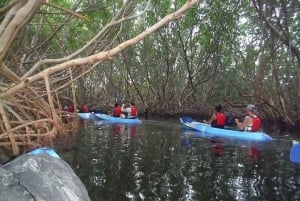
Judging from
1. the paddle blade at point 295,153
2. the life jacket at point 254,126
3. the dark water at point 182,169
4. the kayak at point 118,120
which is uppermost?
the life jacket at point 254,126

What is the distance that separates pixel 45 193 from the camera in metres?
3.32

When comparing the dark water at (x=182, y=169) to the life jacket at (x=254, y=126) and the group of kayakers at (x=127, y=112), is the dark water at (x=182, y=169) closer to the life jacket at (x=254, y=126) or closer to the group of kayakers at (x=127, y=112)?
the life jacket at (x=254, y=126)

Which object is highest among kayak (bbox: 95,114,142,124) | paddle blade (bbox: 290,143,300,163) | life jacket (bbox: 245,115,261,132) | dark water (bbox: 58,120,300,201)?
life jacket (bbox: 245,115,261,132)

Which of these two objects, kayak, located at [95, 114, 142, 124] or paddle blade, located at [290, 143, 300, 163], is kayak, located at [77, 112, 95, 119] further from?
paddle blade, located at [290, 143, 300, 163]

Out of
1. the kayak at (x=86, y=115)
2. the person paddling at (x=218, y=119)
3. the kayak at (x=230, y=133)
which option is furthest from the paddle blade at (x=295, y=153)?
the kayak at (x=86, y=115)

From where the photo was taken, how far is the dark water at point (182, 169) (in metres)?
6.06

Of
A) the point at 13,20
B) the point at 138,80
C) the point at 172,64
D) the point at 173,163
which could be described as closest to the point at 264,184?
the point at 173,163

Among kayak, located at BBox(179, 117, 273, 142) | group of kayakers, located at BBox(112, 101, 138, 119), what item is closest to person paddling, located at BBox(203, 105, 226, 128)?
kayak, located at BBox(179, 117, 273, 142)

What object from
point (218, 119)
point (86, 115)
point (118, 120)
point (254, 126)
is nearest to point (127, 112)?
point (118, 120)

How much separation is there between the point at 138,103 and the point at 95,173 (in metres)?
18.6

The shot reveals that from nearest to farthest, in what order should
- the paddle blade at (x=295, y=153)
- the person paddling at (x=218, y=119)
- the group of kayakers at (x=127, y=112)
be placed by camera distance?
the paddle blade at (x=295, y=153) → the person paddling at (x=218, y=119) → the group of kayakers at (x=127, y=112)

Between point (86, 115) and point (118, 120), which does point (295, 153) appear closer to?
point (118, 120)

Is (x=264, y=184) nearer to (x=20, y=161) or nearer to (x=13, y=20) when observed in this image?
(x=20, y=161)

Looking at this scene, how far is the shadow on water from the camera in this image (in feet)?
19.9
